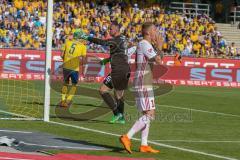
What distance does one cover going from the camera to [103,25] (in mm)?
41062

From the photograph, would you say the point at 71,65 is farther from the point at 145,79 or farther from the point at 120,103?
the point at 145,79

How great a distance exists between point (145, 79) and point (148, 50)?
0.52 m

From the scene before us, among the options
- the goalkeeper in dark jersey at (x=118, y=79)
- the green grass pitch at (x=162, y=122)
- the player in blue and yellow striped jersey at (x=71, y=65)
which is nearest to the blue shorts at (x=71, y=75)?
the player in blue and yellow striped jersey at (x=71, y=65)

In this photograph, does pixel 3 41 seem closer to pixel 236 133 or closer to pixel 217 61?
pixel 217 61

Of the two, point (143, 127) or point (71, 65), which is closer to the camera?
point (143, 127)

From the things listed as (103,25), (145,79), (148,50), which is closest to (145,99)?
(145,79)

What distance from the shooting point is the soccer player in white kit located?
39.1 ft

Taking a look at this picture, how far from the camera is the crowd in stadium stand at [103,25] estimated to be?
37.1 metres

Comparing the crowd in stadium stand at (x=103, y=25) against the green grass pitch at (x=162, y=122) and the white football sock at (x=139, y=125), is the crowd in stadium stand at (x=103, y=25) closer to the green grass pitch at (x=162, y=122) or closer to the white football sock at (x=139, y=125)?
the green grass pitch at (x=162, y=122)

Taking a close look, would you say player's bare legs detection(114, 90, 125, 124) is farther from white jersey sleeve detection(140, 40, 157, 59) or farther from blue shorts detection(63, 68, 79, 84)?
white jersey sleeve detection(140, 40, 157, 59)

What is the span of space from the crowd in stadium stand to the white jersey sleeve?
23.5m

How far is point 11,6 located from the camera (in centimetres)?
3872

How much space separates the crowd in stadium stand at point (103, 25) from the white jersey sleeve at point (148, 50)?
77.0 ft

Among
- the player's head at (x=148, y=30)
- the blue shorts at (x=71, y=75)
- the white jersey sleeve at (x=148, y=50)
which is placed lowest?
the blue shorts at (x=71, y=75)
